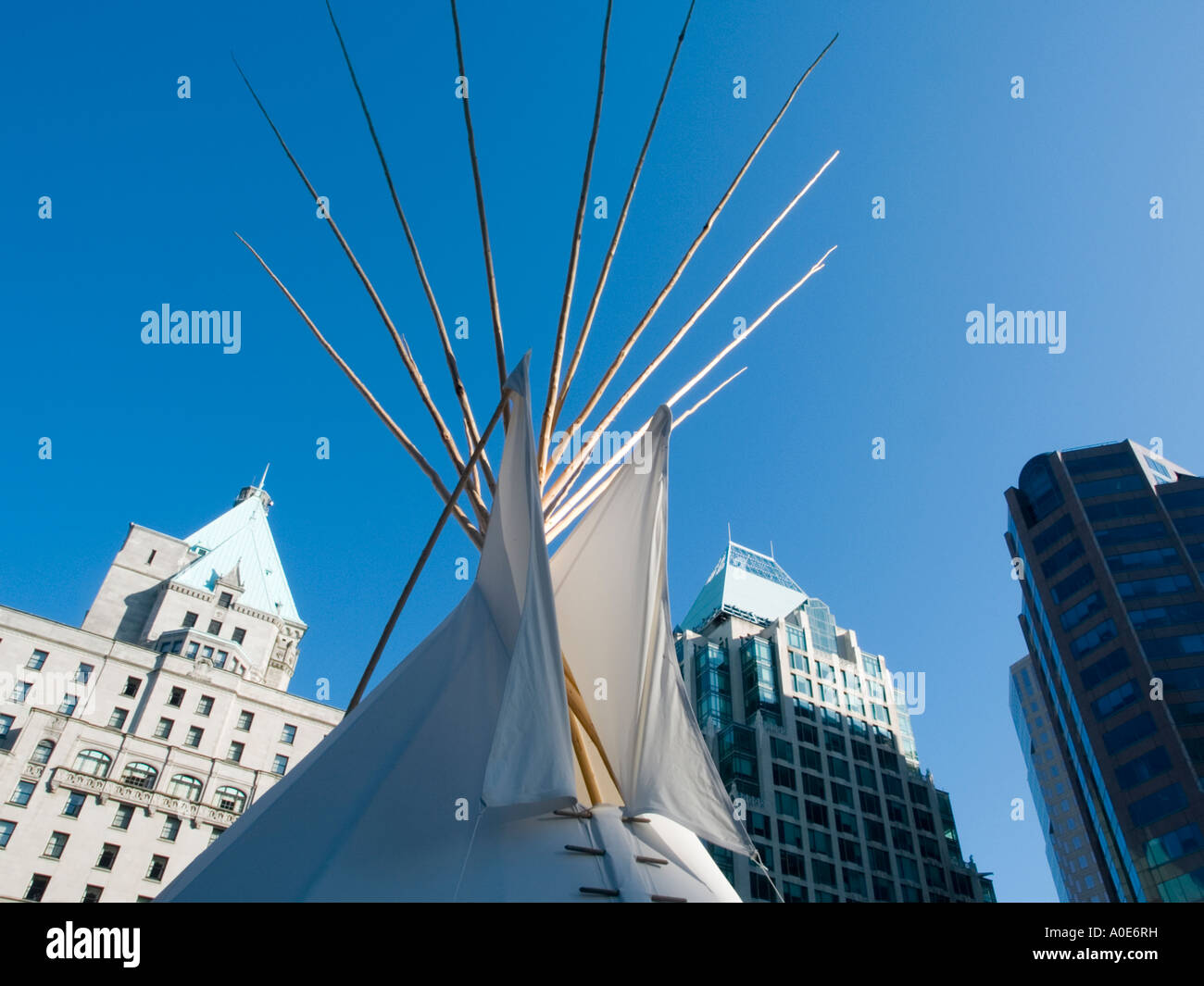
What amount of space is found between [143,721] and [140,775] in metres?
2.83

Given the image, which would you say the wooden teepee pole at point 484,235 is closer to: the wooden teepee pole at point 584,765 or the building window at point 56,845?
the wooden teepee pole at point 584,765

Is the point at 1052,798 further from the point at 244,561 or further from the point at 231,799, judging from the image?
the point at 231,799

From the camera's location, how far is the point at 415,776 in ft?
14.8

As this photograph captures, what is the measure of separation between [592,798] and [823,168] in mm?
7592

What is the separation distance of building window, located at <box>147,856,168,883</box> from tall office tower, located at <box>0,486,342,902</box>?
43 millimetres

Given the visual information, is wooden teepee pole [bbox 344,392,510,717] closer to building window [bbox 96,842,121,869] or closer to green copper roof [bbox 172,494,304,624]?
building window [bbox 96,842,121,869]

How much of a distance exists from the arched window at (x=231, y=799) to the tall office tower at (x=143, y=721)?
6 cm

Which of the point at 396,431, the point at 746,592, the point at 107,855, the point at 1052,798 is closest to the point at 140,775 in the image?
the point at 107,855

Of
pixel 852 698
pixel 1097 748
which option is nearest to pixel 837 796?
pixel 852 698

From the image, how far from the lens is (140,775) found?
1554 inches

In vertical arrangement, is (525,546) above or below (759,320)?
below

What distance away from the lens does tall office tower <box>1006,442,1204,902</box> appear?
42.3 meters
